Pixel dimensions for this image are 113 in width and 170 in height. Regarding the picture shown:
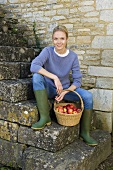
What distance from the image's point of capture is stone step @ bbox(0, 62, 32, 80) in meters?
3.56

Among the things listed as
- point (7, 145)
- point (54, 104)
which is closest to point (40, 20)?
point (54, 104)

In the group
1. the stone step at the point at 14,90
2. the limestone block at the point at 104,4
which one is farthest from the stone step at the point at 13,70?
the limestone block at the point at 104,4

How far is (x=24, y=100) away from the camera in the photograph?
342 cm

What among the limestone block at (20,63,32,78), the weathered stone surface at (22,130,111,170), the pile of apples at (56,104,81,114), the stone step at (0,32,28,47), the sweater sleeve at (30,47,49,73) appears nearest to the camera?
the weathered stone surface at (22,130,111,170)

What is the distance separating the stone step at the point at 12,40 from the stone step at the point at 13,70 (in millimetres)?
776

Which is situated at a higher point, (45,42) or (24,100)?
(45,42)

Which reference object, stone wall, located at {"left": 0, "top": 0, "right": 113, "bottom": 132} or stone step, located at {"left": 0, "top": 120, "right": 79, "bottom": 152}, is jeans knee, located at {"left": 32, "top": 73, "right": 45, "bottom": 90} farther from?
stone wall, located at {"left": 0, "top": 0, "right": 113, "bottom": 132}

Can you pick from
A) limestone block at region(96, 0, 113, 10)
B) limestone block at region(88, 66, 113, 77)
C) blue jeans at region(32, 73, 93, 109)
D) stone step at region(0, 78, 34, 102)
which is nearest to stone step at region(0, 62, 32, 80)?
stone step at region(0, 78, 34, 102)

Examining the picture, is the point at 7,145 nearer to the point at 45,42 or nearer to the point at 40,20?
the point at 45,42

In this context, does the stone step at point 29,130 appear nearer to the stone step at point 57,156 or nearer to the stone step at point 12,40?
the stone step at point 57,156

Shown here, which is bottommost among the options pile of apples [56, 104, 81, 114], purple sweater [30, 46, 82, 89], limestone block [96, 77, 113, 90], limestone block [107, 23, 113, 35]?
pile of apples [56, 104, 81, 114]

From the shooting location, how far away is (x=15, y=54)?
406cm

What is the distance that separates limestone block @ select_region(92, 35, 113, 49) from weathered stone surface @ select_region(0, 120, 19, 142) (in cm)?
201

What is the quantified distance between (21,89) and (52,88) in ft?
1.46
